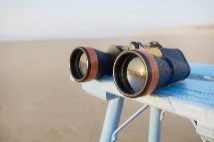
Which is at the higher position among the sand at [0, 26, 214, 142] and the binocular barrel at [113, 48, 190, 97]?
the binocular barrel at [113, 48, 190, 97]

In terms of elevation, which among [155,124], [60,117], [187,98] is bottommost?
[60,117]

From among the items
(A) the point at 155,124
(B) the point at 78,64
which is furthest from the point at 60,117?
(B) the point at 78,64

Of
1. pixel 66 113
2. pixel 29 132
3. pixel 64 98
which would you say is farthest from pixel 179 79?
pixel 64 98

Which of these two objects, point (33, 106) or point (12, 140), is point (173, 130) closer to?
point (12, 140)

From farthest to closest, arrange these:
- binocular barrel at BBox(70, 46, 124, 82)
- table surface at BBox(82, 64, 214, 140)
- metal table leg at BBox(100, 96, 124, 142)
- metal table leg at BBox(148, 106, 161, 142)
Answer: metal table leg at BBox(148, 106, 161, 142)
metal table leg at BBox(100, 96, 124, 142)
binocular barrel at BBox(70, 46, 124, 82)
table surface at BBox(82, 64, 214, 140)

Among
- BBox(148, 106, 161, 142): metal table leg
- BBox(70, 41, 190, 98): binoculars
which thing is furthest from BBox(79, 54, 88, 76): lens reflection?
BBox(148, 106, 161, 142): metal table leg

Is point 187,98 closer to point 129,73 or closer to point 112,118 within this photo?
point 129,73

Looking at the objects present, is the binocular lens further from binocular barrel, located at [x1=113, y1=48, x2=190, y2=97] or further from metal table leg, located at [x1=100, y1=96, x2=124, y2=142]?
metal table leg, located at [x1=100, y1=96, x2=124, y2=142]

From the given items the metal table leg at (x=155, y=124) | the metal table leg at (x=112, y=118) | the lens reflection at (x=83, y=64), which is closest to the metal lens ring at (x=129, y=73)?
the lens reflection at (x=83, y=64)

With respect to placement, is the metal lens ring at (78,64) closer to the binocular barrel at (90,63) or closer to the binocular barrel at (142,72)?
the binocular barrel at (90,63)
